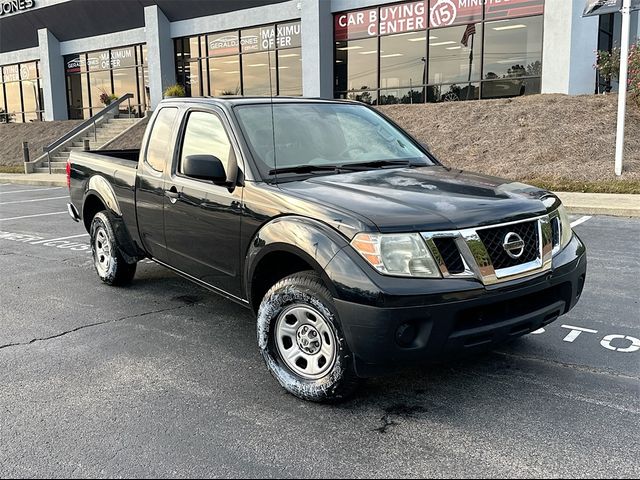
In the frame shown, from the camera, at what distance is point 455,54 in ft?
69.3

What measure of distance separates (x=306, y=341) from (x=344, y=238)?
74cm

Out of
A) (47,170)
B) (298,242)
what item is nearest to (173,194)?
(298,242)

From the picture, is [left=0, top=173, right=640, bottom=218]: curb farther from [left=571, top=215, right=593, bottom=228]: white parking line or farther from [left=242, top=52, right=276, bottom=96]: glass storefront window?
[left=242, top=52, right=276, bottom=96]: glass storefront window

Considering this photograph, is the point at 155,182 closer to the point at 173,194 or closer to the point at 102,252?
the point at 173,194

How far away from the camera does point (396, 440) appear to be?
10.5 ft

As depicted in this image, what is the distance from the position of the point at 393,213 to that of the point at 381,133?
1888 millimetres

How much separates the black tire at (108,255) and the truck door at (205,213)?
52.5 inches

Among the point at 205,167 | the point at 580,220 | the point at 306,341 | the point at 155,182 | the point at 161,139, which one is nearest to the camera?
the point at 306,341

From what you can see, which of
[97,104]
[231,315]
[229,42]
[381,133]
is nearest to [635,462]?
[381,133]

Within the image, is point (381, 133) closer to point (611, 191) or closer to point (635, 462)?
point (635, 462)

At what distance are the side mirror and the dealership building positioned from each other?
39.2 feet

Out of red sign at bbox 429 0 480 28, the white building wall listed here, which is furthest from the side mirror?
red sign at bbox 429 0 480 28

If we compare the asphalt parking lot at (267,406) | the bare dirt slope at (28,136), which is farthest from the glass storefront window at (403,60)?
the asphalt parking lot at (267,406)

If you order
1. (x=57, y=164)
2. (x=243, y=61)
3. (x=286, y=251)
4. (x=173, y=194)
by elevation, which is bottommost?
(x=57, y=164)
